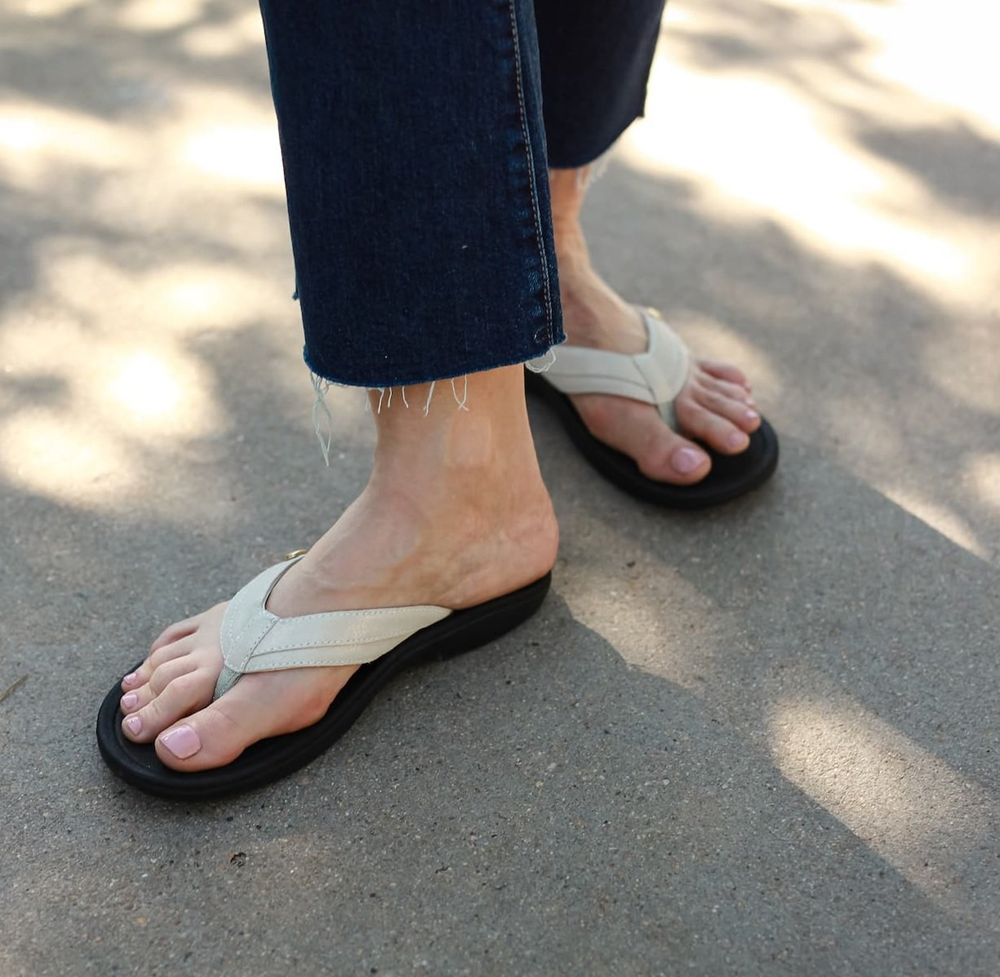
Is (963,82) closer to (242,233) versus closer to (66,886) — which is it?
(242,233)

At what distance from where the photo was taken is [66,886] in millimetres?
833

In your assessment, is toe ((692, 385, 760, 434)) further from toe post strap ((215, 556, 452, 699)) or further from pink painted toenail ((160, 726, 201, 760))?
pink painted toenail ((160, 726, 201, 760))

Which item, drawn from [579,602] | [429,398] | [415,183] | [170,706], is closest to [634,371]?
[579,602]

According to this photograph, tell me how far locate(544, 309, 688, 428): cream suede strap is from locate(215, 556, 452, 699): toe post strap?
1.23 ft

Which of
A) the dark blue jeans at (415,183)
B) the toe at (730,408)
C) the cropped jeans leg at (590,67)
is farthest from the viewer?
the toe at (730,408)

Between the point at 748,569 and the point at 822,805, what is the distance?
0.93ft

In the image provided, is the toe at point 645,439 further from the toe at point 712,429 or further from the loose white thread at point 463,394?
the loose white thread at point 463,394

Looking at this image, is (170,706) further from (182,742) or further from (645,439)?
(645,439)

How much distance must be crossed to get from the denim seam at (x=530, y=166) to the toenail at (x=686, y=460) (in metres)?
0.37

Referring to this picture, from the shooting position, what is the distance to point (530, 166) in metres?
0.79

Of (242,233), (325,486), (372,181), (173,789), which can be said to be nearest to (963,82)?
(242,233)

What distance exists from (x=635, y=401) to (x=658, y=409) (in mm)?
26

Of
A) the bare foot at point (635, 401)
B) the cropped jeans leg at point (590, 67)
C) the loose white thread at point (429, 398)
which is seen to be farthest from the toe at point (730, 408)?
the loose white thread at point (429, 398)

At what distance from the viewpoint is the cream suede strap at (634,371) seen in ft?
3.97
